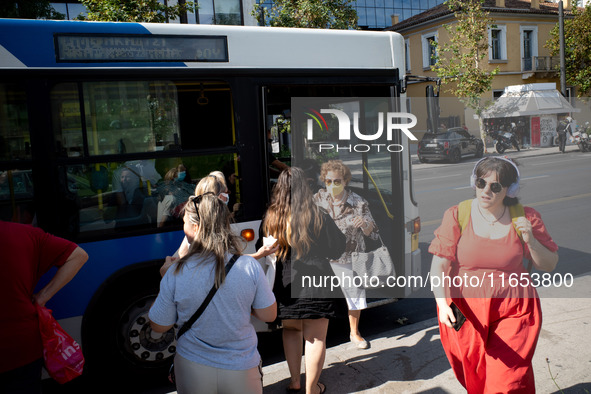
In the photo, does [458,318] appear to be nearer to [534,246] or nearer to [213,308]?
[534,246]

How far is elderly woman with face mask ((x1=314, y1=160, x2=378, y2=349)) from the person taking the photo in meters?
4.78

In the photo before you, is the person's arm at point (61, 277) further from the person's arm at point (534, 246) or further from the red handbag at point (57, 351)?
the person's arm at point (534, 246)

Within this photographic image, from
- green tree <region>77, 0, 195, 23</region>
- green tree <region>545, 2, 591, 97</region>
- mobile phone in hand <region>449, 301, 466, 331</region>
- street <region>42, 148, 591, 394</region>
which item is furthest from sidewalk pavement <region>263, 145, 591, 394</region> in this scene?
green tree <region>545, 2, 591, 97</region>

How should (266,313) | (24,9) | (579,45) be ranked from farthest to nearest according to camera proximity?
(579,45) → (24,9) → (266,313)

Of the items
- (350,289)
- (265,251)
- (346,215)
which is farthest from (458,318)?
(346,215)

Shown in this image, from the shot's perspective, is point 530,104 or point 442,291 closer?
point 442,291

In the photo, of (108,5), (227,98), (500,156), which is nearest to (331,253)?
(500,156)

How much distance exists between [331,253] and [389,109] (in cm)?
217

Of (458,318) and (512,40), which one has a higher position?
(512,40)

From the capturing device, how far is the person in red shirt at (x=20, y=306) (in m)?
2.58

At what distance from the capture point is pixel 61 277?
288 cm

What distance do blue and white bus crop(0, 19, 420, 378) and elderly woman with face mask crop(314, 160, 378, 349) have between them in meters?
0.58

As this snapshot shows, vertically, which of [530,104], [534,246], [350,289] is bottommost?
[350,289]

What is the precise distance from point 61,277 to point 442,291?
225 cm
